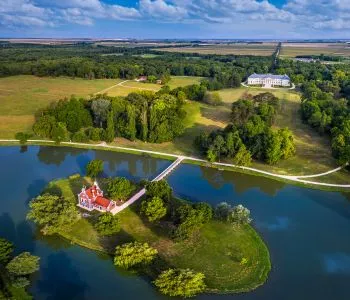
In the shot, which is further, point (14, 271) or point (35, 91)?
point (35, 91)

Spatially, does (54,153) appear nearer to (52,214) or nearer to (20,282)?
(52,214)

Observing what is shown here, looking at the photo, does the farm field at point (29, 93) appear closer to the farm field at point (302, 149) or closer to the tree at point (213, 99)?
the tree at point (213, 99)

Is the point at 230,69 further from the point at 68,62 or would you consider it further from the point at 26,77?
the point at 26,77

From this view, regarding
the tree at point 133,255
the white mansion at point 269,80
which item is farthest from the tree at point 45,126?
the white mansion at point 269,80

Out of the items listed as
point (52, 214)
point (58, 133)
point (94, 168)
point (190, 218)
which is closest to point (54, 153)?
point (58, 133)

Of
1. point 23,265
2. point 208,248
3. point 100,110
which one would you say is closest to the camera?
point 23,265

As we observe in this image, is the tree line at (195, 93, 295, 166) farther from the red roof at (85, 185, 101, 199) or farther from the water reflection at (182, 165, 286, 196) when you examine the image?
the red roof at (85, 185, 101, 199)

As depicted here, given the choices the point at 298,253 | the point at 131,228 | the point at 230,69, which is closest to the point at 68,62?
the point at 230,69

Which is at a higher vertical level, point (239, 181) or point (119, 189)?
point (119, 189)
